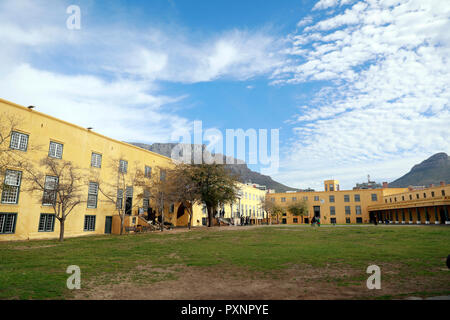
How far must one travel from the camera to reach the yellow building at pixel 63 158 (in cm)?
2841

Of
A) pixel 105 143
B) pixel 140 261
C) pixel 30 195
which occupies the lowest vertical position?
pixel 140 261

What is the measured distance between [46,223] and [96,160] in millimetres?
9870

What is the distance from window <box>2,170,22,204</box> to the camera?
2794cm

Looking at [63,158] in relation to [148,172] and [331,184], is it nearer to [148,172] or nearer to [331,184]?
[148,172]

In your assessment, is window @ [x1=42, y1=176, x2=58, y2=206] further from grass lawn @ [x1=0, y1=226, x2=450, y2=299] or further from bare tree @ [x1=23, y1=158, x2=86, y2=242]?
grass lawn @ [x1=0, y1=226, x2=450, y2=299]

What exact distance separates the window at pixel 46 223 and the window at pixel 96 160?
8173 mm

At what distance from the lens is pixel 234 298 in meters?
7.39

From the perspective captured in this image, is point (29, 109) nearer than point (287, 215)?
Yes

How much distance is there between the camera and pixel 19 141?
1149 inches

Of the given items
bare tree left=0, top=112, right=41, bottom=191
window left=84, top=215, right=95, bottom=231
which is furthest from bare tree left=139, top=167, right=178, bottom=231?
bare tree left=0, top=112, right=41, bottom=191
